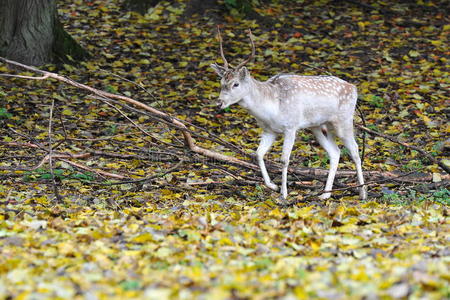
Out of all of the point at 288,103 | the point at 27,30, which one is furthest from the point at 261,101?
the point at 27,30

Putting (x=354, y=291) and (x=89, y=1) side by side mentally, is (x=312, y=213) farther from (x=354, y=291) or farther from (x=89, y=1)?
(x=89, y=1)

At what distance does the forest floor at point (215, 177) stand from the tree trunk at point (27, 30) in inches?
18.3

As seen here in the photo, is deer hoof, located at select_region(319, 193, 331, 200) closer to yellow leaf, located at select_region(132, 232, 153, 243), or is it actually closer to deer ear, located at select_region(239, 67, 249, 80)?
deer ear, located at select_region(239, 67, 249, 80)

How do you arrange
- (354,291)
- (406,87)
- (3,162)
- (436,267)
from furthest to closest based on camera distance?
(406,87) < (3,162) < (436,267) < (354,291)

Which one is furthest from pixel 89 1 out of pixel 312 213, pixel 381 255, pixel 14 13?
pixel 381 255

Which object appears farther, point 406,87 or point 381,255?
point 406,87

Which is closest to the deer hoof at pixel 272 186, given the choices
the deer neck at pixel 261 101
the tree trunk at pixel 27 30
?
the deer neck at pixel 261 101

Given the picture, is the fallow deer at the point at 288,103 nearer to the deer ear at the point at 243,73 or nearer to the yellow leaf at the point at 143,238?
the deer ear at the point at 243,73

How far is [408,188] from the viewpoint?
8484mm

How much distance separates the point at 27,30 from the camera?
1287cm

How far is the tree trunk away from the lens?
42.0ft

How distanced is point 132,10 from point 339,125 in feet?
26.7

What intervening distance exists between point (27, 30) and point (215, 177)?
5878mm

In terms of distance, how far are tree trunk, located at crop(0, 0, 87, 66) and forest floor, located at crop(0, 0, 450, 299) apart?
0.46 meters
